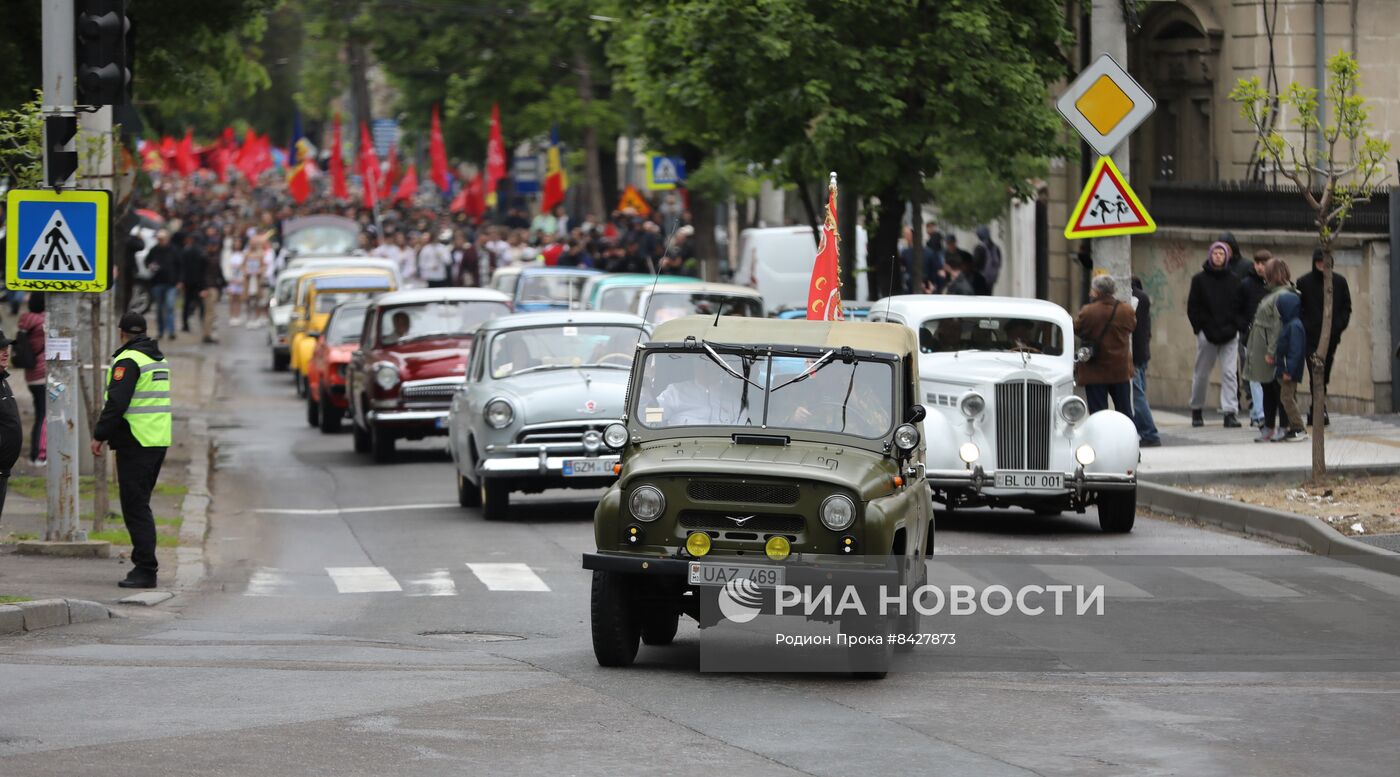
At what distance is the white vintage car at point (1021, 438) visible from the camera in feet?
56.1

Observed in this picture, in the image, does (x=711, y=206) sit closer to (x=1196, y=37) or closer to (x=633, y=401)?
(x=1196, y=37)

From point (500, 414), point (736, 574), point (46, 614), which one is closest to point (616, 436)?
point (736, 574)

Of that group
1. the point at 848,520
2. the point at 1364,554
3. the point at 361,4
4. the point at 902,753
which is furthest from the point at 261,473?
the point at 361,4

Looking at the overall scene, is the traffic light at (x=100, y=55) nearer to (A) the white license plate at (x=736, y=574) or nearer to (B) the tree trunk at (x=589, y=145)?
(A) the white license plate at (x=736, y=574)

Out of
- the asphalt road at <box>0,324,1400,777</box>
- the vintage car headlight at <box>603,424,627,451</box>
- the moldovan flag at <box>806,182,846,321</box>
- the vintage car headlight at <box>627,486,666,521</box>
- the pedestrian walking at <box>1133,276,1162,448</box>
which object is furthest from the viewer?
the pedestrian walking at <box>1133,276,1162,448</box>

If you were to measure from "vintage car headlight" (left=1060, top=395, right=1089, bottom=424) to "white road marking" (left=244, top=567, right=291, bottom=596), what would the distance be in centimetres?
614

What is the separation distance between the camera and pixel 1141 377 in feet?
74.2

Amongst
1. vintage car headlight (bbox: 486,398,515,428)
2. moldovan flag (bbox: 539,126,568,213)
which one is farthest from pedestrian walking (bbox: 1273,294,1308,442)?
moldovan flag (bbox: 539,126,568,213)

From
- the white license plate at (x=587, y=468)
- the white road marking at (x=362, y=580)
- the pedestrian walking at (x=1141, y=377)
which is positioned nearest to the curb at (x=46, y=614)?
the white road marking at (x=362, y=580)

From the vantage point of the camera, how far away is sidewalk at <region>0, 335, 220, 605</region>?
1428 cm

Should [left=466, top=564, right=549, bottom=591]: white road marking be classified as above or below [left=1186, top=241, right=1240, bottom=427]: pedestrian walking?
below

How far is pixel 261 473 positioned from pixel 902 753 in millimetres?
16057

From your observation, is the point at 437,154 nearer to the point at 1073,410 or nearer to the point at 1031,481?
the point at 1073,410

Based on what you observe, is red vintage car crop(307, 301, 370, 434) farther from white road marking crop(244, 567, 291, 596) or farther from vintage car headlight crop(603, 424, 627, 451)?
vintage car headlight crop(603, 424, 627, 451)
